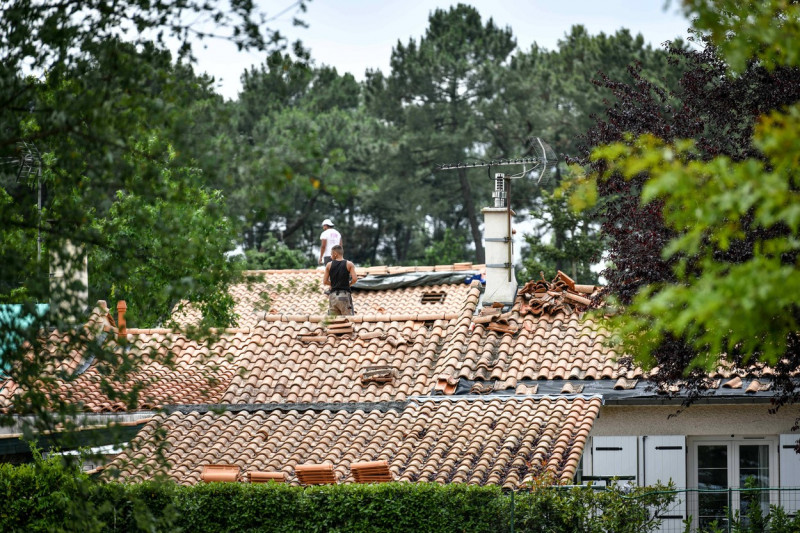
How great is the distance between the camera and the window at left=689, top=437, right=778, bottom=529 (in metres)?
15.9

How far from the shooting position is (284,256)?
45.5 metres

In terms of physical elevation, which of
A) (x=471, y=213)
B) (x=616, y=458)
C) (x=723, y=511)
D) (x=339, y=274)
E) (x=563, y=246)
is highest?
(x=471, y=213)

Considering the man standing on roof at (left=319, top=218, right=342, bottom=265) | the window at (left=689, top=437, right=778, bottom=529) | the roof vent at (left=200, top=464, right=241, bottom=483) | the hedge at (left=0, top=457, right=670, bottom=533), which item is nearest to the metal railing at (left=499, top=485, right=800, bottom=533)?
the window at (left=689, top=437, right=778, bottom=529)

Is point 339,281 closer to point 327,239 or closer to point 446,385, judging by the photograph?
point 446,385

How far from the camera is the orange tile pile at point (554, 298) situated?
61.7 feet

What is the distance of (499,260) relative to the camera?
2006 centimetres

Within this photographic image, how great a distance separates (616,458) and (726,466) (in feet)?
5.52

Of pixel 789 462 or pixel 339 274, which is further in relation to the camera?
pixel 339 274

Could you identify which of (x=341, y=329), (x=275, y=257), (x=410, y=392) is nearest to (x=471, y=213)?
(x=275, y=257)

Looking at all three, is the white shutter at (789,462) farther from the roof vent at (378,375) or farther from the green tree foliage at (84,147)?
the green tree foliage at (84,147)

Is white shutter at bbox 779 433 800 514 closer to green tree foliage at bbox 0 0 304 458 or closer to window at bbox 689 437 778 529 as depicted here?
window at bbox 689 437 778 529

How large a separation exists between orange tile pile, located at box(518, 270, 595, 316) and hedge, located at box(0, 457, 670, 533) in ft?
17.9

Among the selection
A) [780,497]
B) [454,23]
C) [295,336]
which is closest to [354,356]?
[295,336]

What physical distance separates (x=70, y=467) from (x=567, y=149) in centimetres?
3641
